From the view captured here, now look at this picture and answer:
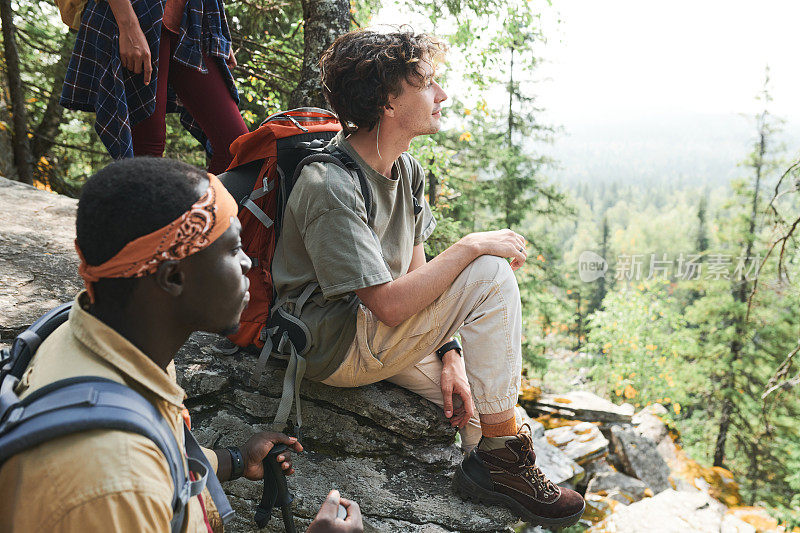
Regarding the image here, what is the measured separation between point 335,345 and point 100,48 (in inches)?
77.9

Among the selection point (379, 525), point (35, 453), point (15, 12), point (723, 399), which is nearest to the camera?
point (35, 453)

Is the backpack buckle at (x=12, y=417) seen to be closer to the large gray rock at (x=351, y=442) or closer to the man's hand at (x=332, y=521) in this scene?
the man's hand at (x=332, y=521)

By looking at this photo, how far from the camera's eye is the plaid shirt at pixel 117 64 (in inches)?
109

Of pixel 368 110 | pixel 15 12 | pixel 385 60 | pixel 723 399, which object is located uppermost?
pixel 15 12

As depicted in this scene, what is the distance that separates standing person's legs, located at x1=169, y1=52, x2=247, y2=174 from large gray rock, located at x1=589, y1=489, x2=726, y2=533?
833 centimetres

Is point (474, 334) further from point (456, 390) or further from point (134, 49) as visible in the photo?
point (134, 49)

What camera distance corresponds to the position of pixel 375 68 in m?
2.64

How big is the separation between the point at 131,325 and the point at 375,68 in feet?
5.95

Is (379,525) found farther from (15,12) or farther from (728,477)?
(728,477)

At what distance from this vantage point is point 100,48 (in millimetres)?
2795

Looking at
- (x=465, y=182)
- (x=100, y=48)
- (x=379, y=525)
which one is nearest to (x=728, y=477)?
(x=465, y=182)

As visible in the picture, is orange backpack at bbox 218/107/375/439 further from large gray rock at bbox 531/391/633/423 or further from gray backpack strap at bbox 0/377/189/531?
large gray rock at bbox 531/391/633/423

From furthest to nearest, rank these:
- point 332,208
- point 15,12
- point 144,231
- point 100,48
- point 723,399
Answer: point 723,399
point 15,12
point 100,48
point 332,208
point 144,231

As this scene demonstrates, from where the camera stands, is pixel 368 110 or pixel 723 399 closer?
pixel 368 110
